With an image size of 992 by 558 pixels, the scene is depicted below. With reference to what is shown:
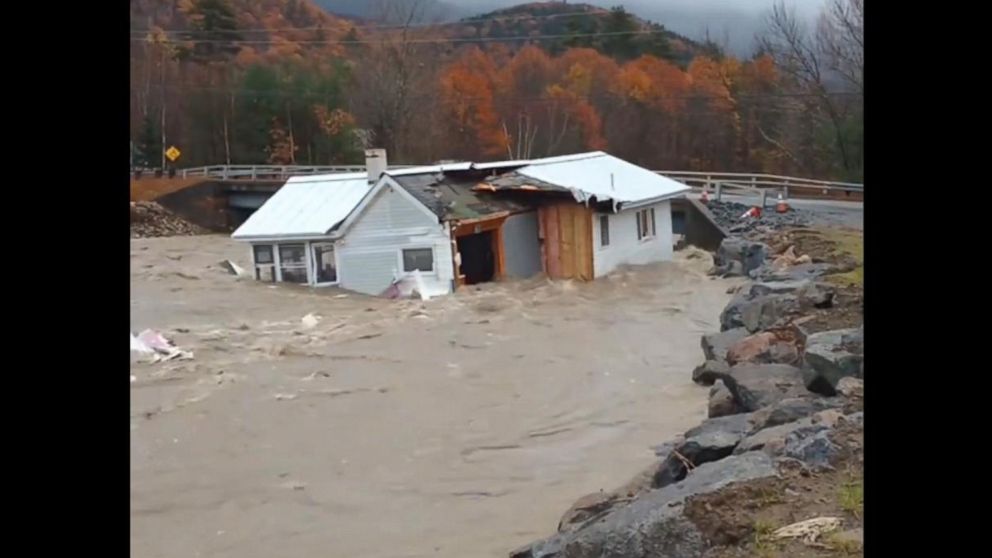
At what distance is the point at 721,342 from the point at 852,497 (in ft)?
24.1

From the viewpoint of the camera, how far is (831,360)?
6.43 meters

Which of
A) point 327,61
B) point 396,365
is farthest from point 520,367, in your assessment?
point 327,61

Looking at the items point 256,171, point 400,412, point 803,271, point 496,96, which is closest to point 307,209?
point 803,271

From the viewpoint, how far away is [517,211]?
19.6m

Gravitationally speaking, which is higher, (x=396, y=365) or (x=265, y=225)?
(x=265, y=225)

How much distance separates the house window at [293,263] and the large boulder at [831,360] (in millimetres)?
13814

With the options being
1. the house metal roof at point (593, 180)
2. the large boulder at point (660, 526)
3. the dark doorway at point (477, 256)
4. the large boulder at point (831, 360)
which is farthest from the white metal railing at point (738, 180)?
the large boulder at point (660, 526)

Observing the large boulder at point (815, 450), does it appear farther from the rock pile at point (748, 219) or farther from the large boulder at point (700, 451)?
the rock pile at point (748, 219)

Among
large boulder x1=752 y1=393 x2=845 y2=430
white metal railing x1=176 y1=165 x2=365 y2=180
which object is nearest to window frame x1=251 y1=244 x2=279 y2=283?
large boulder x1=752 y1=393 x2=845 y2=430

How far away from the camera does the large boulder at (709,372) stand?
33.2 ft

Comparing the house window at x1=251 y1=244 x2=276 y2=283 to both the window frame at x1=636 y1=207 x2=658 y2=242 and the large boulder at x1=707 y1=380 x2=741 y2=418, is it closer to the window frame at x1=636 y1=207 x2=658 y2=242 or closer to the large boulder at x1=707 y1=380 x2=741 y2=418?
the window frame at x1=636 y1=207 x2=658 y2=242

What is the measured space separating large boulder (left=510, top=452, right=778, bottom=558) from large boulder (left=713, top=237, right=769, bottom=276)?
14.5 m
